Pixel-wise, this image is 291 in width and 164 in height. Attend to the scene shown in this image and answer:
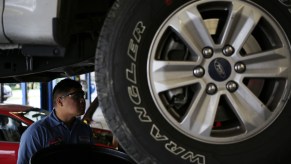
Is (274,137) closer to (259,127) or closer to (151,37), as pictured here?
(259,127)

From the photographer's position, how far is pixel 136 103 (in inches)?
62.7

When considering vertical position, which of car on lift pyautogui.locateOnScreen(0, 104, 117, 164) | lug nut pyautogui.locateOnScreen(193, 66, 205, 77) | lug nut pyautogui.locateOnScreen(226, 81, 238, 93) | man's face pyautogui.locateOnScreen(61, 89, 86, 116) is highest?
lug nut pyautogui.locateOnScreen(193, 66, 205, 77)

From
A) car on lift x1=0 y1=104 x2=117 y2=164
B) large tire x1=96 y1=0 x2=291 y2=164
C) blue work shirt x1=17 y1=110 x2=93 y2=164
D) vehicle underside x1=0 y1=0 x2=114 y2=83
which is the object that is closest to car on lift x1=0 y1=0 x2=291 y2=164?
large tire x1=96 y1=0 x2=291 y2=164

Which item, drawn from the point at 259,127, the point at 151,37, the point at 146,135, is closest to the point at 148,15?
the point at 151,37

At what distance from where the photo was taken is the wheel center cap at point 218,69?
1.61m

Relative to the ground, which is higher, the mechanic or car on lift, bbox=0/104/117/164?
the mechanic

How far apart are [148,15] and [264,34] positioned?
47cm

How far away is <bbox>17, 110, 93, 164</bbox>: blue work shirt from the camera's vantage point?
2.81m

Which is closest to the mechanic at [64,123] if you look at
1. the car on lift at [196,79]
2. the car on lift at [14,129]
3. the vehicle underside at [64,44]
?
the vehicle underside at [64,44]

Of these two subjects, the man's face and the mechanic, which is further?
the man's face

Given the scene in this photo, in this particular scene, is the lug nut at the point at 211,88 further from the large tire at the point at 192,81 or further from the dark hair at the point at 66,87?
the dark hair at the point at 66,87

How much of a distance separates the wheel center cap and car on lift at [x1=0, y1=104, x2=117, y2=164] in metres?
3.66

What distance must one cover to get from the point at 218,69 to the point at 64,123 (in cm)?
167

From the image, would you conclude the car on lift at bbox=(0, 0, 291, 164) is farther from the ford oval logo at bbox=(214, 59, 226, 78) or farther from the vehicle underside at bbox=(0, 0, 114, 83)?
the vehicle underside at bbox=(0, 0, 114, 83)
